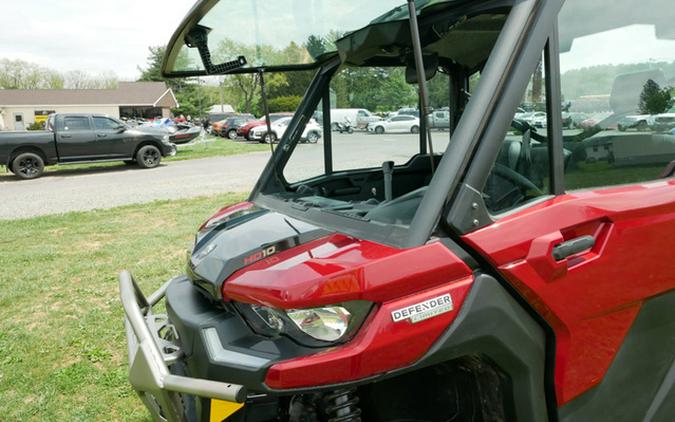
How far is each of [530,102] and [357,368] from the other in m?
1.11

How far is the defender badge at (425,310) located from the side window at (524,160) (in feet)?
1.23

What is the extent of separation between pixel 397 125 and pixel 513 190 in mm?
1832

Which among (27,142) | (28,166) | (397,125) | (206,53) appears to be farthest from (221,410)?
(28,166)

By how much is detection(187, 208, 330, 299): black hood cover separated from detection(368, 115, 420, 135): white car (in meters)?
1.23

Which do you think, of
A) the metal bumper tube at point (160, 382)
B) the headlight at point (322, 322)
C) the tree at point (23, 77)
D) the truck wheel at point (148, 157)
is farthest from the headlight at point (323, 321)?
the tree at point (23, 77)

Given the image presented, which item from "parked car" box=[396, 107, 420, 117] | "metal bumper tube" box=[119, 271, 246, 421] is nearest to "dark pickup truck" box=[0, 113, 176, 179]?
"parked car" box=[396, 107, 420, 117]

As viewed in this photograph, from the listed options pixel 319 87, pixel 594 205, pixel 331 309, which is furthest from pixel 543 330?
pixel 319 87

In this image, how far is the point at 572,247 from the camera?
1.72 metres

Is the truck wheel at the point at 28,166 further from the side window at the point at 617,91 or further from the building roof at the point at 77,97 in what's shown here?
the building roof at the point at 77,97

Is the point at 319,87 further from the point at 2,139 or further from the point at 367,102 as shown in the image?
the point at 2,139

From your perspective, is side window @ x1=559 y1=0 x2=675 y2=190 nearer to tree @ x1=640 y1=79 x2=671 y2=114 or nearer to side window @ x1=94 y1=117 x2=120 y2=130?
tree @ x1=640 y1=79 x2=671 y2=114

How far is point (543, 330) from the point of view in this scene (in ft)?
5.74

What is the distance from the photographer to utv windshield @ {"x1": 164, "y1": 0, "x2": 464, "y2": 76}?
240 cm

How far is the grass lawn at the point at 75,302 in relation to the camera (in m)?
3.45
